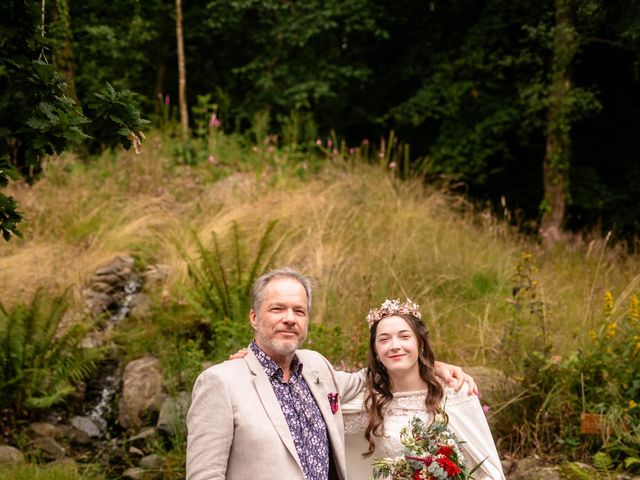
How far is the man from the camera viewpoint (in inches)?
117

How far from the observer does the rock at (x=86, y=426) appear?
5.94 m

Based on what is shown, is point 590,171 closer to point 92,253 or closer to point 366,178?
point 366,178

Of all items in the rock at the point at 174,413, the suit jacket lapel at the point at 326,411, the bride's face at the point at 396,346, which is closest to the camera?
the suit jacket lapel at the point at 326,411

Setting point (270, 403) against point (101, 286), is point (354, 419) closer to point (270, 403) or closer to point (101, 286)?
point (270, 403)

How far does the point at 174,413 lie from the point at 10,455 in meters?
1.15

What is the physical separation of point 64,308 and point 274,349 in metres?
3.55

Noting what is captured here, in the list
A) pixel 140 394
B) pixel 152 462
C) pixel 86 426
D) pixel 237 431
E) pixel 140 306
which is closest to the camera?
pixel 237 431

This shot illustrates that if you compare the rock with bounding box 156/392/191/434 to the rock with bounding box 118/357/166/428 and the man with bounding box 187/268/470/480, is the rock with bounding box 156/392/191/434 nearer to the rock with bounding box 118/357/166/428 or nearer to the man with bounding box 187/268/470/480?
the rock with bounding box 118/357/166/428

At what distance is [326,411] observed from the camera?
3.33 metres

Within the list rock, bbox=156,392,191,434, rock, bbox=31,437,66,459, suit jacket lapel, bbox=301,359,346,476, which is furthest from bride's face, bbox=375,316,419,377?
rock, bbox=31,437,66,459

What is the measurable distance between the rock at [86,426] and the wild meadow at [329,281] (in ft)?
0.74

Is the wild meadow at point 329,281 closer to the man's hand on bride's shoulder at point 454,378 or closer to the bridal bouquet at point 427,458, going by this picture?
the man's hand on bride's shoulder at point 454,378

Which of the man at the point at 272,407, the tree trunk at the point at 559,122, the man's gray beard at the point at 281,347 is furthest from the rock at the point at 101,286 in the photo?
the tree trunk at the point at 559,122

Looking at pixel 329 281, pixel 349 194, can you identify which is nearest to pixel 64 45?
pixel 349 194
